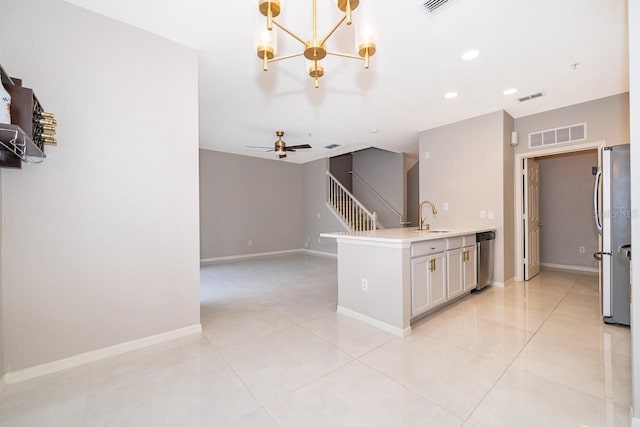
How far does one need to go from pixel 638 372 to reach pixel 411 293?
1.43m

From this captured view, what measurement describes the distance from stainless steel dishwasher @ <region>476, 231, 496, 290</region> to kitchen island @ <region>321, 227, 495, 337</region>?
590 millimetres

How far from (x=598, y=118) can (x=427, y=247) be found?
10.9ft

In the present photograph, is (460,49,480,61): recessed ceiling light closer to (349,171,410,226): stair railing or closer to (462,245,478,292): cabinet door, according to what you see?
(462,245,478,292): cabinet door

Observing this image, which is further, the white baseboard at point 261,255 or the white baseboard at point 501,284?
the white baseboard at point 261,255

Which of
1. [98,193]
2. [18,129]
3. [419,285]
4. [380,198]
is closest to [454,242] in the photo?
[419,285]

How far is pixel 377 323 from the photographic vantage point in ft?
8.73

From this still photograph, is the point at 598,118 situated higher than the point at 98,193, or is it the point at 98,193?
the point at 598,118

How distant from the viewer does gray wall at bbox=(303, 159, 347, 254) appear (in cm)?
749

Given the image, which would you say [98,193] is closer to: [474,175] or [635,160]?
[635,160]

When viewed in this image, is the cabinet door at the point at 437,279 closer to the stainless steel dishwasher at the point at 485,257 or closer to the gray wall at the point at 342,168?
the stainless steel dishwasher at the point at 485,257

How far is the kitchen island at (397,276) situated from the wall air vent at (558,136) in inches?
90.7

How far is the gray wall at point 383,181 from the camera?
291 inches

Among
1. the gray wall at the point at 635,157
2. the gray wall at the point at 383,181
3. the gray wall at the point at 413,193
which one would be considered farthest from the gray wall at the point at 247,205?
the gray wall at the point at 635,157

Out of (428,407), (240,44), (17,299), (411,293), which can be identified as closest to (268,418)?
(428,407)
